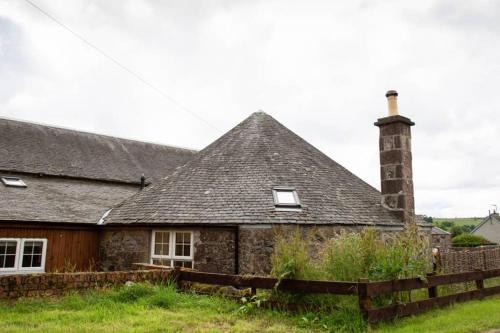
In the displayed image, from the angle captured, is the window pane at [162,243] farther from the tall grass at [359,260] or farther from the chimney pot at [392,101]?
the chimney pot at [392,101]

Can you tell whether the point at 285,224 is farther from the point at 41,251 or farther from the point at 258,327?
the point at 41,251

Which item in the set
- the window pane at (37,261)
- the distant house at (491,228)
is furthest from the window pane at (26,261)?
the distant house at (491,228)

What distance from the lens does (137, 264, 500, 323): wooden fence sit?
659 cm

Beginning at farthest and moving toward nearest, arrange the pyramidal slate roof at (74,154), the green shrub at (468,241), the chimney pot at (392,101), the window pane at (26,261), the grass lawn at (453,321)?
the green shrub at (468,241)
the pyramidal slate roof at (74,154)
the chimney pot at (392,101)
the window pane at (26,261)
the grass lawn at (453,321)

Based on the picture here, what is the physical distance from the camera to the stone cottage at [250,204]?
37.6ft

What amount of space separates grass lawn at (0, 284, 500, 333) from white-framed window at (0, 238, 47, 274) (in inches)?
224

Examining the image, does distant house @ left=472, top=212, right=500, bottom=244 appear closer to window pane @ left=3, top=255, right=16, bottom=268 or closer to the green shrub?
the green shrub

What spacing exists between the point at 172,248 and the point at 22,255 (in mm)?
4471

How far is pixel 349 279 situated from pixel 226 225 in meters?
4.64

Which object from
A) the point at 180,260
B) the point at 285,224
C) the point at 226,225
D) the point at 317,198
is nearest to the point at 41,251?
the point at 180,260

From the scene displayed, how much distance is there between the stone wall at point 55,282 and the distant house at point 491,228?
1945 inches

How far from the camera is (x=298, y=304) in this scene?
7441mm

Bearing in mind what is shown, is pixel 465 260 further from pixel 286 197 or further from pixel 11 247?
pixel 11 247

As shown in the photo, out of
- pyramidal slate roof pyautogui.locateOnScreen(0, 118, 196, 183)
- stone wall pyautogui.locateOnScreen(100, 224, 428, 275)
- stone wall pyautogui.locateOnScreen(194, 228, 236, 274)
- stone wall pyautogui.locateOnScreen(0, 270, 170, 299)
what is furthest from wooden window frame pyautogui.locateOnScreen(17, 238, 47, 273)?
stone wall pyautogui.locateOnScreen(0, 270, 170, 299)
